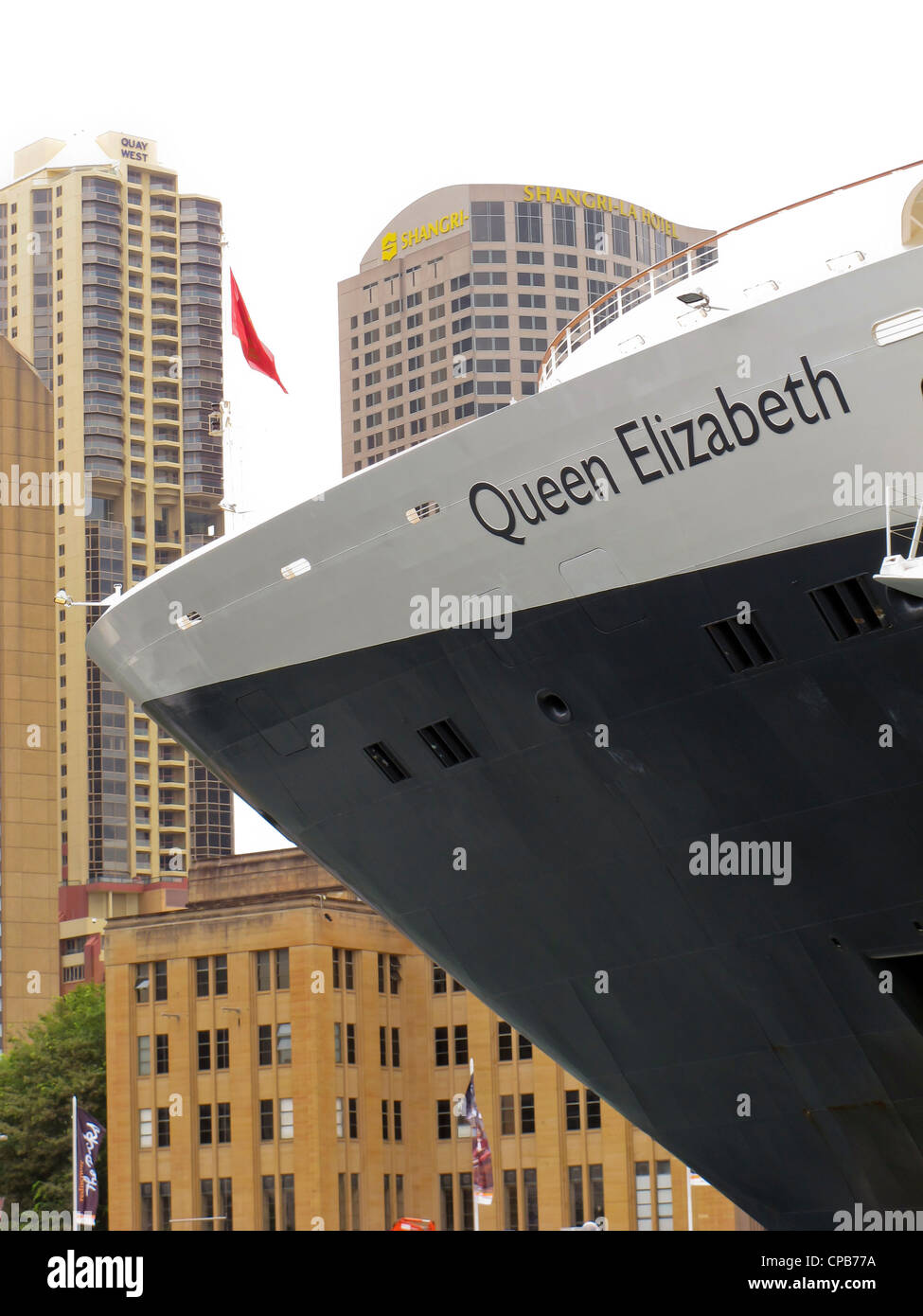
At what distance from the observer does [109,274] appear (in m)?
164

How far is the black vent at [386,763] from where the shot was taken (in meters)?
16.0

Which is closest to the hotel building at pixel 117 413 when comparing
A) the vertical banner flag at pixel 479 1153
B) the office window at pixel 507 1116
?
the office window at pixel 507 1116

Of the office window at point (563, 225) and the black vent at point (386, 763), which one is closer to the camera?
the black vent at point (386, 763)

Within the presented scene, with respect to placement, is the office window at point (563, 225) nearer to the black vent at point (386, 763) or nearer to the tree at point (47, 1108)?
the tree at point (47, 1108)

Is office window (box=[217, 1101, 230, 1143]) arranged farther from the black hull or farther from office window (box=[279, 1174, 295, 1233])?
the black hull

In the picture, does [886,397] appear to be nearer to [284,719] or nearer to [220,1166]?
[284,719]

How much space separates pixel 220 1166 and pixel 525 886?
2486 inches

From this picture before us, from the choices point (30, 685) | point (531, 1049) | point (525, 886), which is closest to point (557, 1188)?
point (531, 1049)

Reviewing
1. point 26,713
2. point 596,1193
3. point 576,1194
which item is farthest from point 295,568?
point 26,713

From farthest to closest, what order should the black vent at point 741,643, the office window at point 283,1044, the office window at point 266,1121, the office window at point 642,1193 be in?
the office window at point 283,1044 → the office window at point 266,1121 → the office window at point 642,1193 → the black vent at point 741,643

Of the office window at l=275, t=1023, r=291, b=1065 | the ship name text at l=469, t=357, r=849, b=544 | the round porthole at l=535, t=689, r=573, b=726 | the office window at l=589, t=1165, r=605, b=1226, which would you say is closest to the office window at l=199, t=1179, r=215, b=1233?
the office window at l=275, t=1023, r=291, b=1065

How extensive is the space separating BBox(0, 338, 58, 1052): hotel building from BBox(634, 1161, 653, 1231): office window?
2654 inches

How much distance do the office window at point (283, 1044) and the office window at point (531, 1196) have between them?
466 inches

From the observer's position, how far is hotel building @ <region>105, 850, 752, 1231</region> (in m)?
72.1
